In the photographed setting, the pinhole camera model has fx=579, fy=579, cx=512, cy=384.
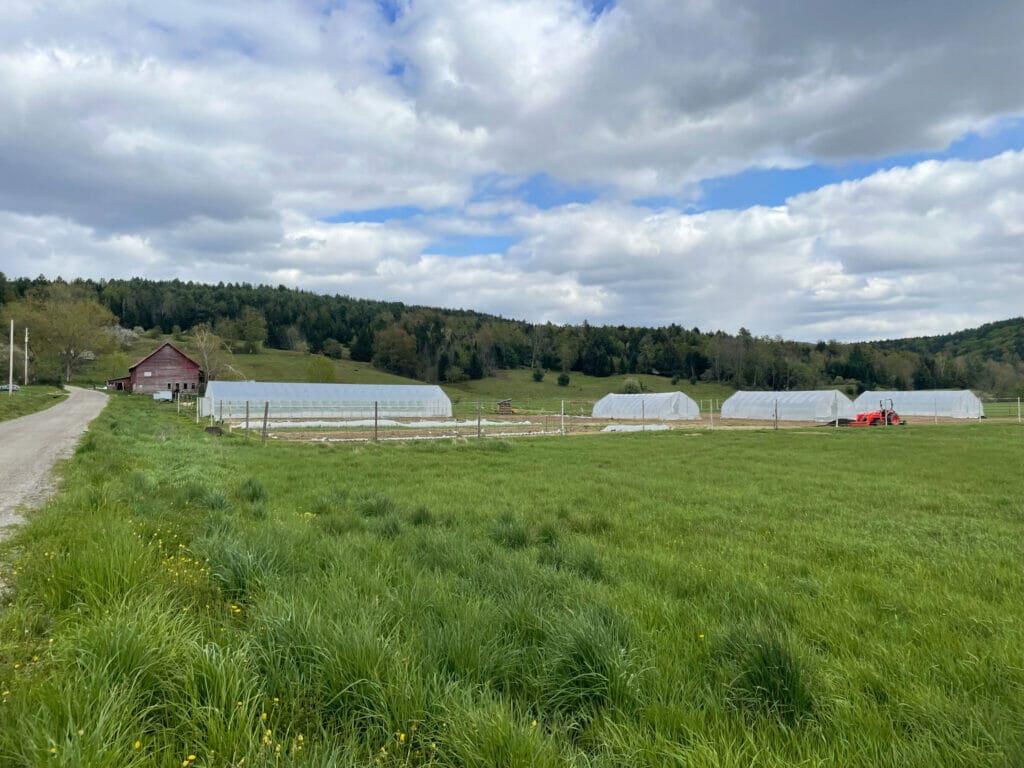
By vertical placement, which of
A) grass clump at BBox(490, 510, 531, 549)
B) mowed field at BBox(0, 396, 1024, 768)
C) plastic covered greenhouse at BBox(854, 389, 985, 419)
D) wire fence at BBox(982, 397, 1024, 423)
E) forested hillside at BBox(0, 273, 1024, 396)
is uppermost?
forested hillside at BBox(0, 273, 1024, 396)

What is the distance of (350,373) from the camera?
341 ft

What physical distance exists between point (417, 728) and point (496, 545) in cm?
373

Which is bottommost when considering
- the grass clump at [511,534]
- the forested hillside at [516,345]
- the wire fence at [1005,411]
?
the wire fence at [1005,411]

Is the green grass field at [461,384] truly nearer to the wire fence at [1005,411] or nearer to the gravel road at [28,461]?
the wire fence at [1005,411]

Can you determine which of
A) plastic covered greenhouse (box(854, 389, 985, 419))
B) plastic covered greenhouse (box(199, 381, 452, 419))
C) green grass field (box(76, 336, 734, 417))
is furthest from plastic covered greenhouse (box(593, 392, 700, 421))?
plastic covered greenhouse (box(199, 381, 452, 419))

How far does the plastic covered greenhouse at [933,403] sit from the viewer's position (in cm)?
5712

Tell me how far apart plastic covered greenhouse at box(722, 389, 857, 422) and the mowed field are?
45595mm

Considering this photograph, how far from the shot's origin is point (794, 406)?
53.5 m

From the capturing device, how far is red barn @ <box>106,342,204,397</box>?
8288cm

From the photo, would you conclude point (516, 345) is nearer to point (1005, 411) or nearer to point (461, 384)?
point (461, 384)

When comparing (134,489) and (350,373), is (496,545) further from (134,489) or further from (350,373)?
(350,373)

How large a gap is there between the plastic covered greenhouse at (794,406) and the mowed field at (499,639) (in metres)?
45.6

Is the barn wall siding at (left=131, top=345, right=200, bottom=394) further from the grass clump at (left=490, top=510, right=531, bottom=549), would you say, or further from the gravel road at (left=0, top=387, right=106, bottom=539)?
the grass clump at (left=490, top=510, right=531, bottom=549)

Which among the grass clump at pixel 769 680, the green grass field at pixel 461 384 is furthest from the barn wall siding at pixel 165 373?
the grass clump at pixel 769 680
